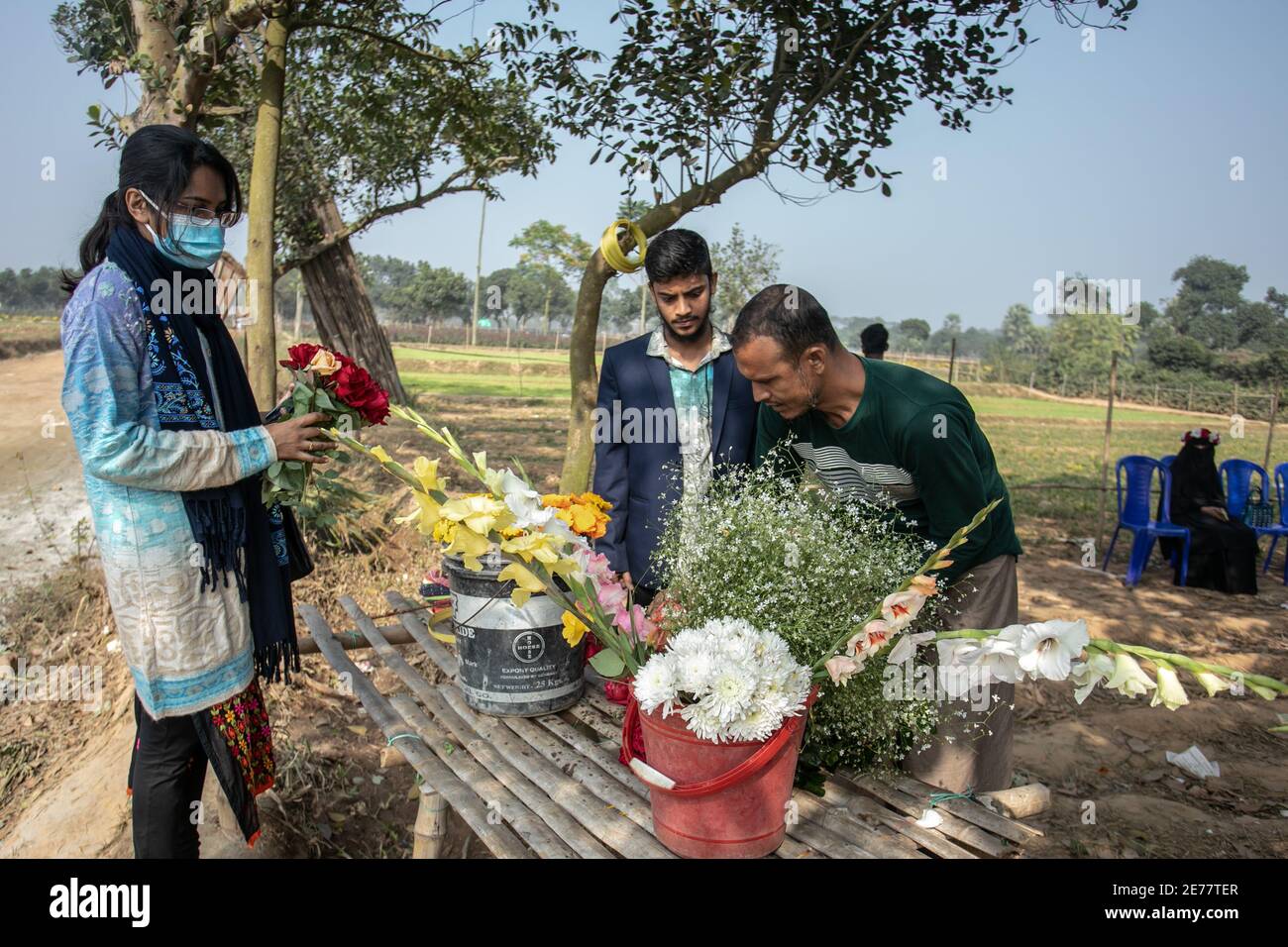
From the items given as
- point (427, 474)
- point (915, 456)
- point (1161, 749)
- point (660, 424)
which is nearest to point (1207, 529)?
point (1161, 749)

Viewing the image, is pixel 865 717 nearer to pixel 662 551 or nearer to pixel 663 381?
pixel 662 551

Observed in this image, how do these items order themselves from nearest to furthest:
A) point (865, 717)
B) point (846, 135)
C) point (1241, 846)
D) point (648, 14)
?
point (865, 717) < point (1241, 846) < point (648, 14) < point (846, 135)

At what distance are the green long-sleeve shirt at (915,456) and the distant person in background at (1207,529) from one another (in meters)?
5.60

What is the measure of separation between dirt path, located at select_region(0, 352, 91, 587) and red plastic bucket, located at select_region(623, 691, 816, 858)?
3.81m

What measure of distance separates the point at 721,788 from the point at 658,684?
7.6 inches

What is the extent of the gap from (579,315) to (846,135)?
1.72 m

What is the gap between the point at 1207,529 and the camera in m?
6.57

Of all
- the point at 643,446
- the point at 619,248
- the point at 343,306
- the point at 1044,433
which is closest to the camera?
the point at 643,446

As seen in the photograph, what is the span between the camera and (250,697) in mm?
2207

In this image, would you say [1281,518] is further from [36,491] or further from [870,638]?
[36,491]

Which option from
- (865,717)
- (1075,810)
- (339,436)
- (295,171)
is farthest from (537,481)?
(865,717)

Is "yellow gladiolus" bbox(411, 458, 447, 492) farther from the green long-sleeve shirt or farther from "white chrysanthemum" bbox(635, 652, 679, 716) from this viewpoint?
the green long-sleeve shirt

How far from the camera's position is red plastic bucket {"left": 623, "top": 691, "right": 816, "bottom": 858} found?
55.1 inches

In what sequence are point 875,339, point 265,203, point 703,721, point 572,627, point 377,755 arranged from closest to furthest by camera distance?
1. point 703,721
2. point 572,627
3. point 377,755
4. point 265,203
5. point 875,339
